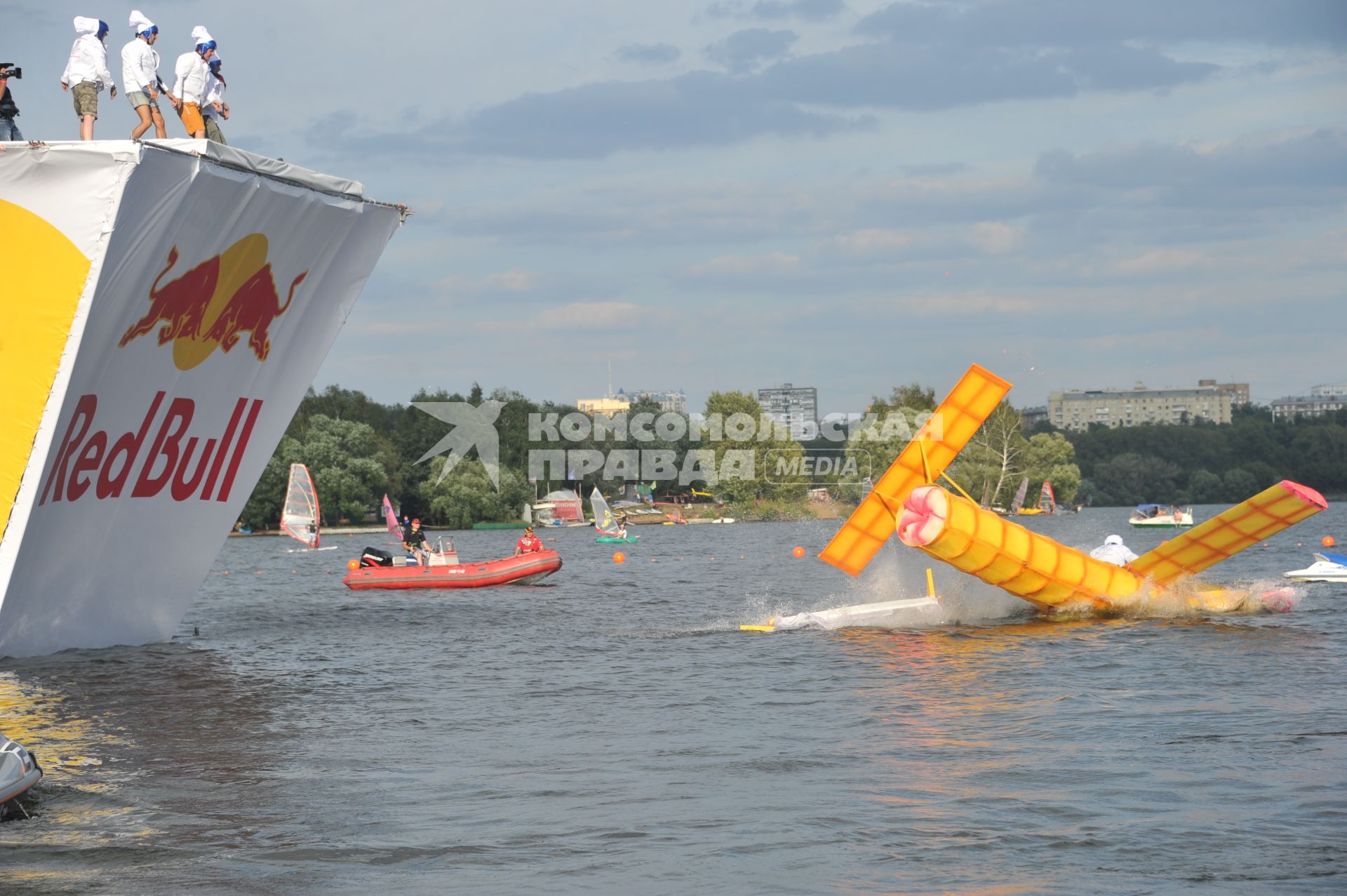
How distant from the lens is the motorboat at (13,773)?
10031 millimetres

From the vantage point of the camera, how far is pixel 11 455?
14977mm

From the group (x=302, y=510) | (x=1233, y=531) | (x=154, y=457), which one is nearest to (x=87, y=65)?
Result: (x=154, y=457)

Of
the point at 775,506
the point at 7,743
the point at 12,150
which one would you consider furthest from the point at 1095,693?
the point at 775,506

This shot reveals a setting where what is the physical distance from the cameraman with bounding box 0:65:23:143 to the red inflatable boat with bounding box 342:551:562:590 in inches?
832

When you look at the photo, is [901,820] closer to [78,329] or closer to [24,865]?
[24,865]

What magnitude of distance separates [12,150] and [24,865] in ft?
28.7

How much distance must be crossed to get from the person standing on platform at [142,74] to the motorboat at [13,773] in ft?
28.5

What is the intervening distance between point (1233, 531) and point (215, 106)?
54.7 feet

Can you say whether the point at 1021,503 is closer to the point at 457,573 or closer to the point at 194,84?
the point at 457,573

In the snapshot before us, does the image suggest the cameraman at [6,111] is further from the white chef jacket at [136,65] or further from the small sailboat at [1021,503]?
the small sailboat at [1021,503]

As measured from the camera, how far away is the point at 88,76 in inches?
640

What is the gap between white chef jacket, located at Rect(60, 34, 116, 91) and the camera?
16188 millimetres

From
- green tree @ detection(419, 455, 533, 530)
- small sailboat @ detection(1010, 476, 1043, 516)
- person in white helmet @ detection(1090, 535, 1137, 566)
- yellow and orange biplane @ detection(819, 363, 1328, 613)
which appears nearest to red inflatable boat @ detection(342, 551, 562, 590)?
person in white helmet @ detection(1090, 535, 1137, 566)

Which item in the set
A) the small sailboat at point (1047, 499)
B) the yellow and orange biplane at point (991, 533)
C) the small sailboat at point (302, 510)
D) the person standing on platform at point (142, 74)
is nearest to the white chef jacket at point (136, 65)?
the person standing on platform at point (142, 74)
